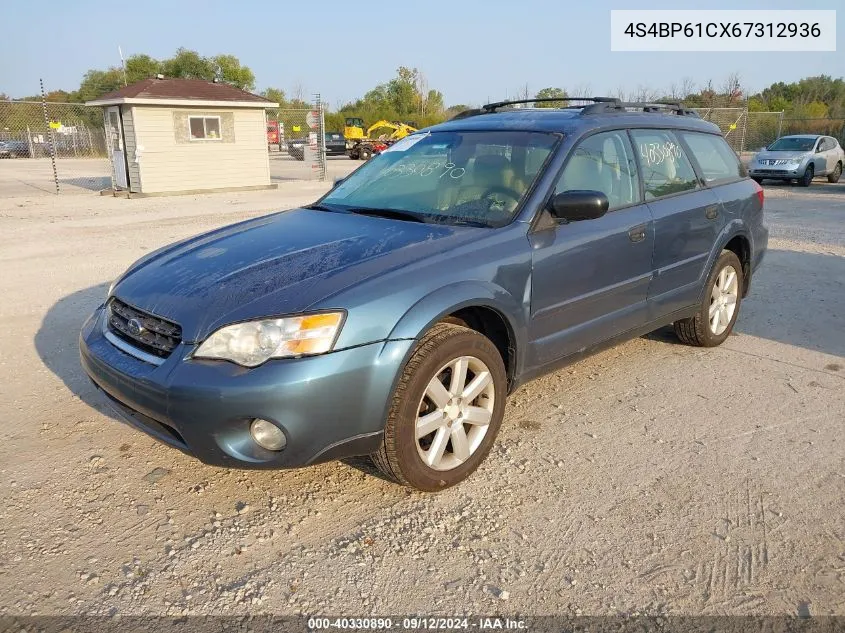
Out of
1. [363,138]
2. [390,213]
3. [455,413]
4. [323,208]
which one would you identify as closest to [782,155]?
Answer: [323,208]

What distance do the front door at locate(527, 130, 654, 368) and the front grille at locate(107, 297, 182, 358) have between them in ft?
5.60

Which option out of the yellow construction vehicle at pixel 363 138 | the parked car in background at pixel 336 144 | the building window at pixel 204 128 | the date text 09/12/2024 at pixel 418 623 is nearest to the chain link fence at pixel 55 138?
the parked car in background at pixel 336 144

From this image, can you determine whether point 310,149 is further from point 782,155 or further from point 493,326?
point 493,326

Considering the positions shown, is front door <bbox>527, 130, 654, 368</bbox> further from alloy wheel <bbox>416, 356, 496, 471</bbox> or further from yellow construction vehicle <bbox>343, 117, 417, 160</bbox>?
yellow construction vehicle <bbox>343, 117, 417, 160</bbox>

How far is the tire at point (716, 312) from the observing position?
4.68 meters

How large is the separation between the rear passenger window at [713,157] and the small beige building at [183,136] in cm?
1476

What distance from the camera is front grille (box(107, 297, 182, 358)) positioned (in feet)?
8.93

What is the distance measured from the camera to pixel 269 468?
2604 mm

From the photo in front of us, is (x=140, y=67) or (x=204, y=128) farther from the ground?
Answer: (x=140, y=67)

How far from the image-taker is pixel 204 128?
17609 millimetres

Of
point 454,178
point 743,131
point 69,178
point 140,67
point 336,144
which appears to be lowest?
point 454,178

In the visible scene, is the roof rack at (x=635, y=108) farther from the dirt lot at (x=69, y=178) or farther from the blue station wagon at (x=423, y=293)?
the dirt lot at (x=69, y=178)

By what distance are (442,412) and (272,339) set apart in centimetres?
85

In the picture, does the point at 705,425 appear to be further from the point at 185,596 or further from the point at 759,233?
the point at 185,596
